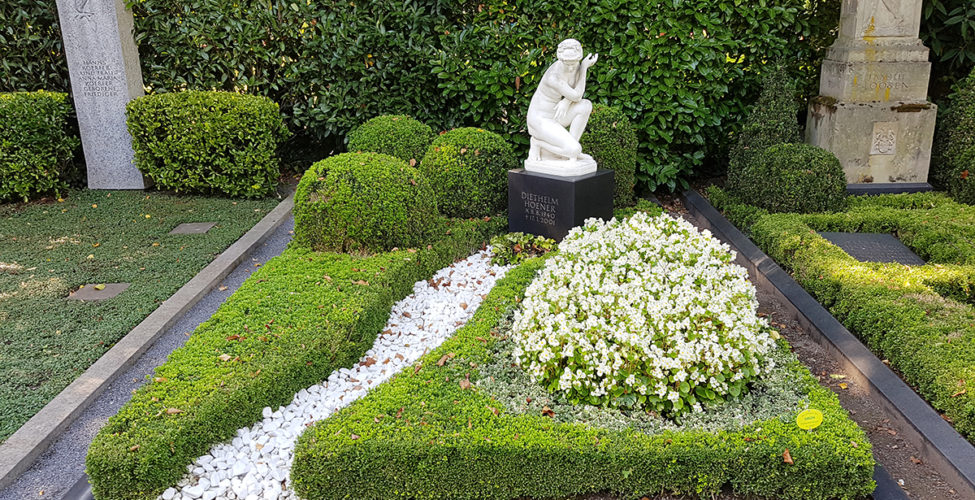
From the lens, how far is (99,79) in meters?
9.10

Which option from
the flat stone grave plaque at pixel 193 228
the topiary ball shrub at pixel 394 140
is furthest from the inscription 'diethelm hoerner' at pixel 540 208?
the flat stone grave plaque at pixel 193 228

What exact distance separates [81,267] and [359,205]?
9.59ft

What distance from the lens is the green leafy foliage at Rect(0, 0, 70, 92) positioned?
9.23 metres

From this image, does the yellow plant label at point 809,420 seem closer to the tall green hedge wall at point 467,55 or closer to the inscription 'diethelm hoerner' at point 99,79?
the tall green hedge wall at point 467,55

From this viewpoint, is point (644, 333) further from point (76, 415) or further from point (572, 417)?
point (76, 415)

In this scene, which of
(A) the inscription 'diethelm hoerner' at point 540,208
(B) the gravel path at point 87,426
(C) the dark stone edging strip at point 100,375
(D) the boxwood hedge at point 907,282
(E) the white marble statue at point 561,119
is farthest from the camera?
(A) the inscription 'diethelm hoerner' at point 540,208

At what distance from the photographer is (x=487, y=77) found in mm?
8727

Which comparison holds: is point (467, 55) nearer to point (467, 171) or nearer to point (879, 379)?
point (467, 171)

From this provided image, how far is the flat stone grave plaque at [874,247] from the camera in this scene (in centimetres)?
Result: 606

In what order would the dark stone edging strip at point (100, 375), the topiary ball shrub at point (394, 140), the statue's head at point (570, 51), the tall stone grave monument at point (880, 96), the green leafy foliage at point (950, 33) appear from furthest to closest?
the green leafy foliage at point (950, 33)
the tall stone grave monument at point (880, 96)
the topiary ball shrub at point (394, 140)
the statue's head at point (570, 51)
the dark stone edging strip at point (100, 375)

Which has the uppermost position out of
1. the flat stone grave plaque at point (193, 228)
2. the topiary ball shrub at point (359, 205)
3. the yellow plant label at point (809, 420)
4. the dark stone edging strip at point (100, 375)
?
the topiary ball shrub at point (359, 205)

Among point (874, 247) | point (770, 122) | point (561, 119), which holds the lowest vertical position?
point (874, 247)

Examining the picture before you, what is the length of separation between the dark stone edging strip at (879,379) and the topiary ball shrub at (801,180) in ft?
2.88

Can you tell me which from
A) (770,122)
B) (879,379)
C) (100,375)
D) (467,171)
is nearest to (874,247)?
(770,122)
